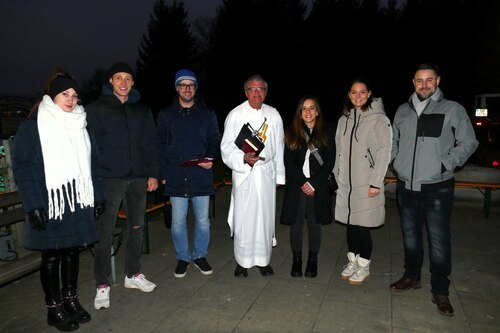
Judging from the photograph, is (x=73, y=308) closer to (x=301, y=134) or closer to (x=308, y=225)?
(x=308, y=225)

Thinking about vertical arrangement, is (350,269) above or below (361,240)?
below

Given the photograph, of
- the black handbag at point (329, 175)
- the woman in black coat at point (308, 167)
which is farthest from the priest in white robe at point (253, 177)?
the black handbag at point (329, 175)

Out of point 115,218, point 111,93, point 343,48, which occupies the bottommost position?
point 115,218

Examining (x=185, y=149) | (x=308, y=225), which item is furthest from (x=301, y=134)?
(x=185, y=149)

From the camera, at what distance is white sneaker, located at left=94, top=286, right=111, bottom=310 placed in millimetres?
3764

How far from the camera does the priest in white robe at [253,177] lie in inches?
168

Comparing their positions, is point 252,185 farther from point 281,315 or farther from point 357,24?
point 357,24

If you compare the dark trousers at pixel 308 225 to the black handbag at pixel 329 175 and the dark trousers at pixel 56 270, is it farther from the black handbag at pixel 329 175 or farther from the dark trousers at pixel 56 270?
the dark trousers at pixel 56 270

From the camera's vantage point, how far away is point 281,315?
3631 mm

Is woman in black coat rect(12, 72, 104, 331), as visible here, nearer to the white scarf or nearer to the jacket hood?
the white scarf

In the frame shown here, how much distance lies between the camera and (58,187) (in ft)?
10.6

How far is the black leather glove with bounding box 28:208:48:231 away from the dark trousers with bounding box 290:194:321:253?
2539 mm

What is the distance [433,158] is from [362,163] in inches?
26.5

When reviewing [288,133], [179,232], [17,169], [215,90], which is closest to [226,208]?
[179,232]
